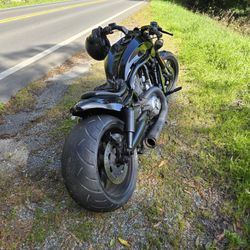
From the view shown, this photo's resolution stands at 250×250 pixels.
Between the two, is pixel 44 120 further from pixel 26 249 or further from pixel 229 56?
pixel 229 56

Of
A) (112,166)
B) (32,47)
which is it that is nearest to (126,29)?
(112,166)

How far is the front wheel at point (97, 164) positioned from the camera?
221 centimetres

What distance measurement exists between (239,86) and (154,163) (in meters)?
2.73

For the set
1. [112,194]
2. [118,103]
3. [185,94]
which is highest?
[118,103]

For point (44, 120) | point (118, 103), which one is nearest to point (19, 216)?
point (118, 103)

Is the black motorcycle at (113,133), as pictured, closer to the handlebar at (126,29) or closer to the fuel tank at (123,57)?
the fuel tank at (123,57)

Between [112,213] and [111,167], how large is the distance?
0.42 meters

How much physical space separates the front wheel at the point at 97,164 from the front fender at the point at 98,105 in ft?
0.25

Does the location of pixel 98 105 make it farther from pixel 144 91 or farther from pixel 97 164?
pixel 144 91

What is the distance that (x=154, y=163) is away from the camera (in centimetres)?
323

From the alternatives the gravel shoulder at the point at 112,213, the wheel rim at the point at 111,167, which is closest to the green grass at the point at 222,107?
the gravel shoulder at the point at 112,213

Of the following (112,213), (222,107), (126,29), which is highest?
(126,29)

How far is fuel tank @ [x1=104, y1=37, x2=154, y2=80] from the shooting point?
3149mm

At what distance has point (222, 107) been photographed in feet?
14.7
